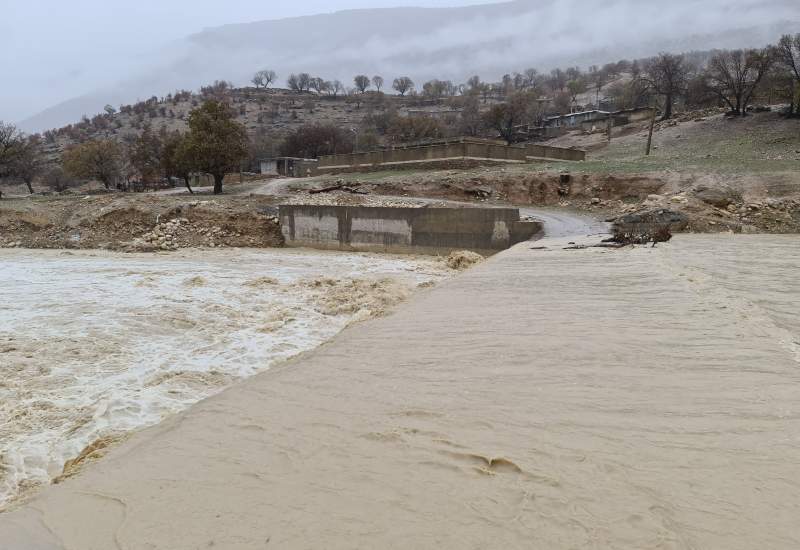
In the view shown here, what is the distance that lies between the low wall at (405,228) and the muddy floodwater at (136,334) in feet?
10.00

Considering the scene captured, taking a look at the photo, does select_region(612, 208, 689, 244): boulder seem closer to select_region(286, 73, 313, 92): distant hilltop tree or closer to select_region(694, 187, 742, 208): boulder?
select_region(694, 187, 742, 208): boulder

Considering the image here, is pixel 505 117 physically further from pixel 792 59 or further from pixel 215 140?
pixel 215 140

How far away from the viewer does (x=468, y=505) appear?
2818 millimetres

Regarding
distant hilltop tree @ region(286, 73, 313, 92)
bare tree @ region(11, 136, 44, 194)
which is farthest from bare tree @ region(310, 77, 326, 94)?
bare tree @ region(11, 136, 44, 194)

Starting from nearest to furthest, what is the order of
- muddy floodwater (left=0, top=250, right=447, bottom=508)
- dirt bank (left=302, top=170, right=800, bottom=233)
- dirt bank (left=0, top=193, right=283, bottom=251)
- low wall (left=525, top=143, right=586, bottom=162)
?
muddy floodwater (left=0, top=250, right=447, bottom=508) → dirt bank (left=302, top=170, right=800, bottom=233) → dirt bank (left=0, top=193, right=283, bottom=251) → low wall (left=525, top=143, right=586, bottom=162)

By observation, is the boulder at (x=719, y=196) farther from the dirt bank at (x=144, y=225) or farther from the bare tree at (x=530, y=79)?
the bare tree at (x=530, y=79)

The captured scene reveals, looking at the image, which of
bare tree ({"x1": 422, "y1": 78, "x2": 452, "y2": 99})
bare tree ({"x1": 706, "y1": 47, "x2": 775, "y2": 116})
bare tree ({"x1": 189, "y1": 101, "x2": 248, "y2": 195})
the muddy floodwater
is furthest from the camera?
bare tree ({"x1": 422, "y1": 78, "x2": 452, "y2": 99})

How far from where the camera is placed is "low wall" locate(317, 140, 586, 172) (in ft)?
103

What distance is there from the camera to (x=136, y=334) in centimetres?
798

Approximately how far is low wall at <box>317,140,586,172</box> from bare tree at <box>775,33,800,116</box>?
18671mm

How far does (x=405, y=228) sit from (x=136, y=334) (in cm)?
1289

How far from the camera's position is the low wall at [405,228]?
1830 cm

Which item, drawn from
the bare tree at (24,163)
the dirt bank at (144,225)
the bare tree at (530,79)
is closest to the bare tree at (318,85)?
the bare tree at (530,79)

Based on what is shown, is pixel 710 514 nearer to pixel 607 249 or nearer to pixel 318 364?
pixel 318 364
